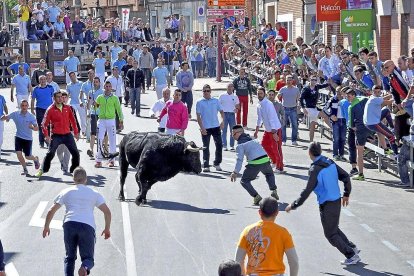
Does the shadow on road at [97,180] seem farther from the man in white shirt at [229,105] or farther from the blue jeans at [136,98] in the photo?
the blue jeans at [136,98]

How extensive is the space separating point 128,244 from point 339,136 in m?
9.35

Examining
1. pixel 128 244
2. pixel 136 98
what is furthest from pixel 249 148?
pixel 136 98

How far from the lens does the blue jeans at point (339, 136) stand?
70.6ft

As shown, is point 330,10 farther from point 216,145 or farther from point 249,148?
point 249,148

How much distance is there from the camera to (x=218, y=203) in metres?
16.7

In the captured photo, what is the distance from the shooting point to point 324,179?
12.0 metres

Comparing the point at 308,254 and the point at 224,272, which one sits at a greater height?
the point at 224,272

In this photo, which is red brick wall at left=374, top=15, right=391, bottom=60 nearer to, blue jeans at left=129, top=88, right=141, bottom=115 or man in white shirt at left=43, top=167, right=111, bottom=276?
blue jeans at left=129, top=88, right=141, bottom=115

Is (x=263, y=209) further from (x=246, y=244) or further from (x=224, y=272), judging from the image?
(x=224, y=272)

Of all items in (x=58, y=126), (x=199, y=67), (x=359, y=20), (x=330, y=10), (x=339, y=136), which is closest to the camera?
(x=58, y=126)

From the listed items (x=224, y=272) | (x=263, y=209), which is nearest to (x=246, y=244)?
(x=263, y=209)

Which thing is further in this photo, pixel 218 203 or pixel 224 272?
pixel 218 203

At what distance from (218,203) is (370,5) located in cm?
1874

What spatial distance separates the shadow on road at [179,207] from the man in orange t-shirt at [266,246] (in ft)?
22.9
